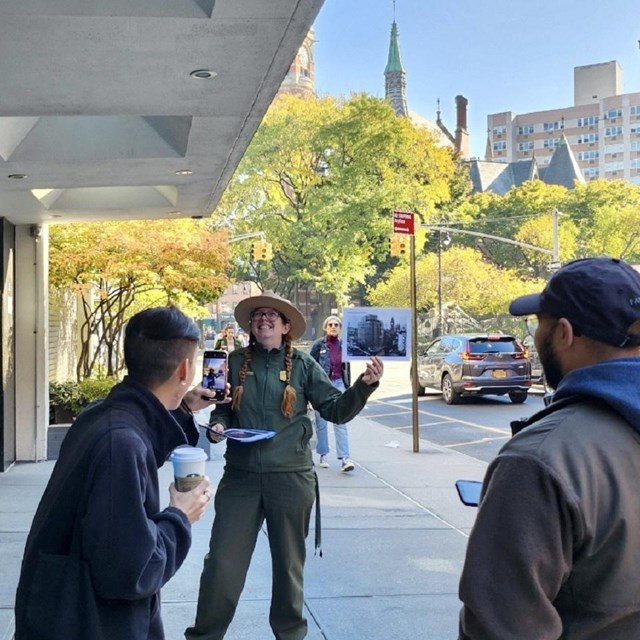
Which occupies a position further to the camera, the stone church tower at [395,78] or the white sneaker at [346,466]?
the stone church tower at [395,78]

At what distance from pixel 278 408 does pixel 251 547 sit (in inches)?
27.1

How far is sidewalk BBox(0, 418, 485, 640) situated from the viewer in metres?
4.49

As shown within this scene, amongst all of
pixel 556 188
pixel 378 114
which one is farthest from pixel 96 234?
pixel 556 188

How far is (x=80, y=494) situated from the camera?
6.34 ft

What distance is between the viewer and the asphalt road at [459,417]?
1266 centimetres

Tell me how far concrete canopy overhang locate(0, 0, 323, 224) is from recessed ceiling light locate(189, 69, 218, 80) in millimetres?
27

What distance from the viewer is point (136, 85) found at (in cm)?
459

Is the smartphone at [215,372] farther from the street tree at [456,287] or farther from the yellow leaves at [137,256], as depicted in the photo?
the street tree at [456,287]

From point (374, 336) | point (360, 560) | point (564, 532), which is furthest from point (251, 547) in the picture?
point (564, 532)

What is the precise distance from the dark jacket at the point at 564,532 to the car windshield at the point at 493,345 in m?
17.6

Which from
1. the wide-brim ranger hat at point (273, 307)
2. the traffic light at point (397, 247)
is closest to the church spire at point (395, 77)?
the traffic light at point (397, 247)

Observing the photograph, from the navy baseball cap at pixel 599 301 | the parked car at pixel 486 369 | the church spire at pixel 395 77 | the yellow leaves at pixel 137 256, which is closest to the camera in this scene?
the navy baseball cap at pixel 599 301

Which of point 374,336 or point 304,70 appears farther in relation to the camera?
point 304,70

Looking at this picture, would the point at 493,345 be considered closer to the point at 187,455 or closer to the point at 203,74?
the point at 203,74
